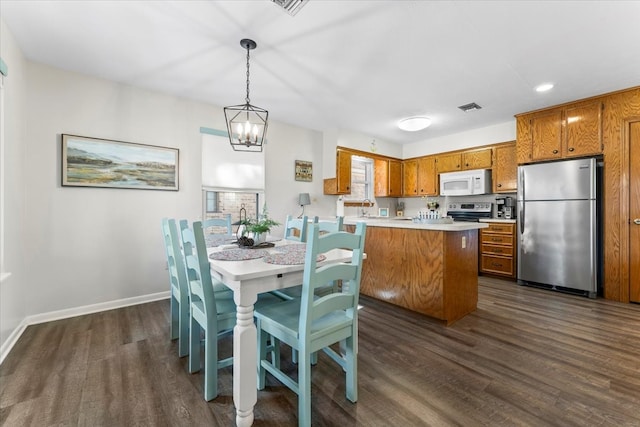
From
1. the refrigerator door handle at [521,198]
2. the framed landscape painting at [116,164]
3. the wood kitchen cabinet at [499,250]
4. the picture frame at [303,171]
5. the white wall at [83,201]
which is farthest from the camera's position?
the picture frame at [303,171]

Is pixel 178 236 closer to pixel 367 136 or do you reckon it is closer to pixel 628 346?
pixel 628 346

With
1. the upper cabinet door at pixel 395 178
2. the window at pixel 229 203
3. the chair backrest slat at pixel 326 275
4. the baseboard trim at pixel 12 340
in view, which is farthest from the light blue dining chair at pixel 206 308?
the upper cabinet door at pixel 395 178

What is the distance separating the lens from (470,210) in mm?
4883

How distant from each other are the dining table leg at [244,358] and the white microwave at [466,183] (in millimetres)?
4598

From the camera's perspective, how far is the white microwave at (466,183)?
4719 millimetres

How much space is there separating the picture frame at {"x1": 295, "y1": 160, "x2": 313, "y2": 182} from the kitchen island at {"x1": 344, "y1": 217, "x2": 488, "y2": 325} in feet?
5.91

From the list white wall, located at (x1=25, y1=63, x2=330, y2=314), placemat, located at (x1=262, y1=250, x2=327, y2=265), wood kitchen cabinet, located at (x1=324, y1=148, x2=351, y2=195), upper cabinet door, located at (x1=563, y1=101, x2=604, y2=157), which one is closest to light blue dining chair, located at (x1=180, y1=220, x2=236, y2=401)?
placemat, located at (x1=262, y1=250, x2=327, y2=265)

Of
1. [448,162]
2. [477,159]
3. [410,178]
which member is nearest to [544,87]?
[477,159]

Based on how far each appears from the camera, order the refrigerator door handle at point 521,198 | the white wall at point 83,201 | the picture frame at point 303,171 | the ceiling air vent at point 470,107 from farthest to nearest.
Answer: the picture frame at point 303,171, the refrigerator door handle at point 521,198, the ceiling air vent at point 470,107, the white wall at point 83,201

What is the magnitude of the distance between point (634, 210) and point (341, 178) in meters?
3.70

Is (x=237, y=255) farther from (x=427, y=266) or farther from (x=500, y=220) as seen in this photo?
(x=500, y=220)

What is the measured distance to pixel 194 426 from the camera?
56.1 inches

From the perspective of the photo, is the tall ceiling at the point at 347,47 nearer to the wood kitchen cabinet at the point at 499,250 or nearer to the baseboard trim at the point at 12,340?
the wood kitchen cabinet at the point at 499,250

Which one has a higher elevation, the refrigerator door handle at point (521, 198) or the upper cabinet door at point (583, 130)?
the upper cabinet door at point (583, 130)
